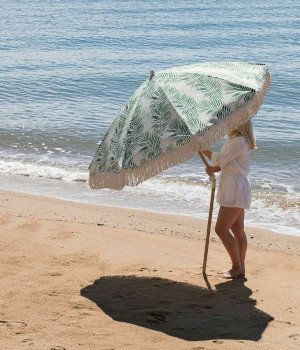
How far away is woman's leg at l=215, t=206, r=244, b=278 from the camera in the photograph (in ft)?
23.2

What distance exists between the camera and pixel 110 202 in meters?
10.8

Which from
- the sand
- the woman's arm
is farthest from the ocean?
the woman's arm

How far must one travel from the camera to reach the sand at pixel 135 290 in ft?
19.5

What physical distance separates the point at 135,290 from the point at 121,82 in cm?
1432

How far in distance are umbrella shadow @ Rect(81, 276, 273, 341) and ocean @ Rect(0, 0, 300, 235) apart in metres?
3.07

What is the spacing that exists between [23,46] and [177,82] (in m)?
20.7

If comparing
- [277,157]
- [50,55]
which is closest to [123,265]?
[277,157]

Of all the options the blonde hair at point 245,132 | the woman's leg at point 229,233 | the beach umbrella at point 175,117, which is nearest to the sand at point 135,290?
the woman's leg at point 229,233

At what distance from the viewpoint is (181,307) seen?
6512 mm

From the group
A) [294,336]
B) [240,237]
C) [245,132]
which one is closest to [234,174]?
[245,132]

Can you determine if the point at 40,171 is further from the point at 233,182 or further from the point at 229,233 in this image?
the point at 233,182

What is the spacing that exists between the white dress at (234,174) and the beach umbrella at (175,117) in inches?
17.2

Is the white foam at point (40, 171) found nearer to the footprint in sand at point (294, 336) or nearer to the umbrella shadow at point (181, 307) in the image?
the umbrella shadow at point (181, 307)

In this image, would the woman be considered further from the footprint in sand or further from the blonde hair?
the footprint in sand
